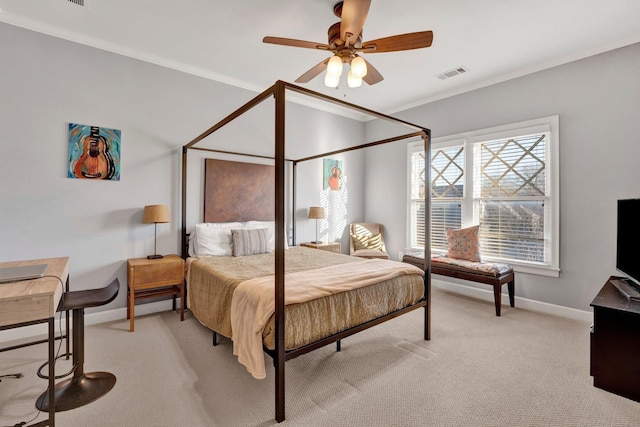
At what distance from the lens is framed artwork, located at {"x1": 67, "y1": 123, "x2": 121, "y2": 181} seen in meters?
3.01

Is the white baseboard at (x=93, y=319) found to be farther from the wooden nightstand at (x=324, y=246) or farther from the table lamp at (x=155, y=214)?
the wooden nightstand at (x=324, y=246)

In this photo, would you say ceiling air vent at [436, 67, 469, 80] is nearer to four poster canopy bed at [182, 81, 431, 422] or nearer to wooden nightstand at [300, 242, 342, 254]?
four poster canopy bed at [182, 81, 431, 422]

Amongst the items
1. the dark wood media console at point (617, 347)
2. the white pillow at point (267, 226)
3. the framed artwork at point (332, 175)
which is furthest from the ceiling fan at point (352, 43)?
the framed artwork at point (332, 175)

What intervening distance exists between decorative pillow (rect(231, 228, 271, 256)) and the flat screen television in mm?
3404

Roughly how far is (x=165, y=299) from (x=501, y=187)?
4547mm

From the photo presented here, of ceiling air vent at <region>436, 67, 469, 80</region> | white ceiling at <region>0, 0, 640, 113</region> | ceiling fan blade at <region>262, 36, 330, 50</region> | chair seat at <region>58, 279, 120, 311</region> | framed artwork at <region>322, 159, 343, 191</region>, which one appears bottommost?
chair seat at <region>58, 279, 120, 311</region>

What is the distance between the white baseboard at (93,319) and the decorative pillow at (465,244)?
3.71 m

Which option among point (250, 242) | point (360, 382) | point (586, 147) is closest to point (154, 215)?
point (250, 242)

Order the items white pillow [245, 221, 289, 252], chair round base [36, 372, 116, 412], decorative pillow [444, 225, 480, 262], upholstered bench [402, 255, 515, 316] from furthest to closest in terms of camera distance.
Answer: decorative pillow [444, 225, 480, 262] < white pillow [245, 221, 289, 252] < upholstered bench [402, 255, 515, 316] < chair round base [36, 372, 116, 412]

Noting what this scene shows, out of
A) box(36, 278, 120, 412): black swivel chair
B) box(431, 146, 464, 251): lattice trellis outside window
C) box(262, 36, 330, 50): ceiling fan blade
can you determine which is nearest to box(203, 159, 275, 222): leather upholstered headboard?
box(36, 278, 120, 412): black swivel chair

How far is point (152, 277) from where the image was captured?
3111 millimetres

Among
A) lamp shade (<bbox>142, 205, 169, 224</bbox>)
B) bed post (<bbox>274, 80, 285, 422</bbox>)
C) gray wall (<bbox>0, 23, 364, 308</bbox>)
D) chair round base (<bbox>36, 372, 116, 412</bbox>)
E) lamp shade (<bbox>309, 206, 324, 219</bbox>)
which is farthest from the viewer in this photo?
lamp shade (<bbox>309, 206, 324, 219</bbox>)

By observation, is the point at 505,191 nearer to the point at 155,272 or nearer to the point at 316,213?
the point at 316,213

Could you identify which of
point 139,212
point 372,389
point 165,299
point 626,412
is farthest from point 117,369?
point 626,412
